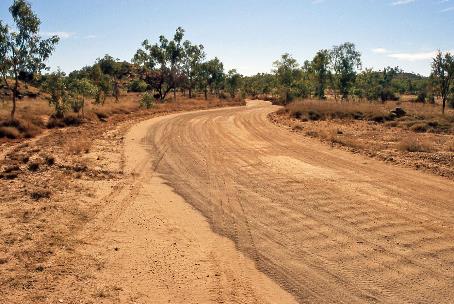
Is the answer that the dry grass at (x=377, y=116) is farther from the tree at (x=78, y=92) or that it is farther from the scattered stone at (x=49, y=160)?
the scattered stone at (x=49, y=160)

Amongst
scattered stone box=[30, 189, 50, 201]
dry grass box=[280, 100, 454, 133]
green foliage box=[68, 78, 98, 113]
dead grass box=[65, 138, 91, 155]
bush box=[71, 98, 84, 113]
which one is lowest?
scattered stone box=[30, 189, 50, 201]

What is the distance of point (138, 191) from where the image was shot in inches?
458

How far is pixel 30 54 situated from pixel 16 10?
2.68 m

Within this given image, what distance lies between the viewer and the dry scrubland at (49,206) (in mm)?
6469

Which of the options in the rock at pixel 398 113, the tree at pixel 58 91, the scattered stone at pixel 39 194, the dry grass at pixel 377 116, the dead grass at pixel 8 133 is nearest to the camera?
the scattered stone at pixel 39 194

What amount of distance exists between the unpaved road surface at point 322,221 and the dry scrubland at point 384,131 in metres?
1.54

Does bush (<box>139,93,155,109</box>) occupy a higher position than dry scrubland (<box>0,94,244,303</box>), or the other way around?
bush (<box>139,93,155,109</box>)

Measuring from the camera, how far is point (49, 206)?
9.76m

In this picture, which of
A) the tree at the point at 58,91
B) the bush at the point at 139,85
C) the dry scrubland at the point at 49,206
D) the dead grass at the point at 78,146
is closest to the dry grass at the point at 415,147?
the dry scrubland at the point at 49,206

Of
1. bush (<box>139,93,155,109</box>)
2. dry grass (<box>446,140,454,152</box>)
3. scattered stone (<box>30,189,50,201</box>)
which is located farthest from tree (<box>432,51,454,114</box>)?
scattered stone (<box>30,189,50,201</box>)

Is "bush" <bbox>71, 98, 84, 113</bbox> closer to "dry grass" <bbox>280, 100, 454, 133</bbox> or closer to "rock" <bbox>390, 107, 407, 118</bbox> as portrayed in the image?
"dry grass" <bbox>280, 100, 454, 133</bbox>

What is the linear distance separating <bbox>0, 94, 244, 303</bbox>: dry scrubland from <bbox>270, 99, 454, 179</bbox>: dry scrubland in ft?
35.5

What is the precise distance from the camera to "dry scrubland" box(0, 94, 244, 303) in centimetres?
647

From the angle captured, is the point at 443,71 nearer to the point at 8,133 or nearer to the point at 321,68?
the point at 321,68
